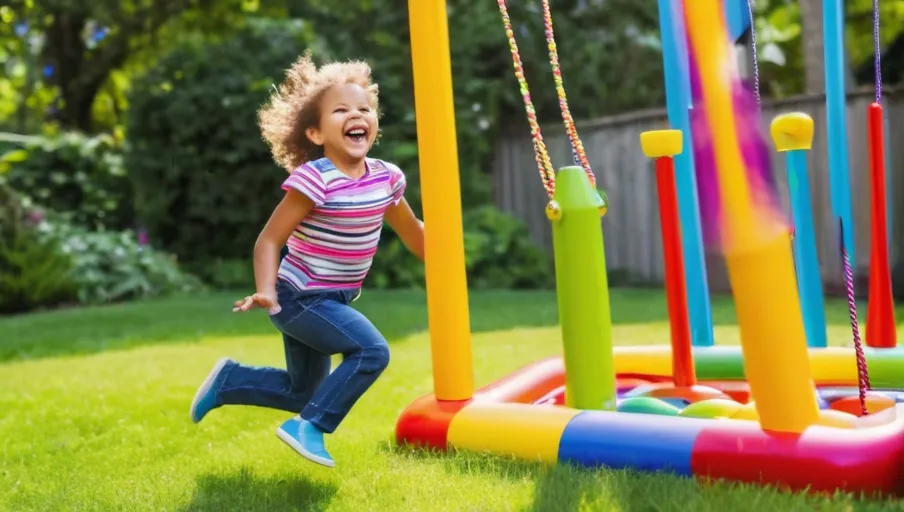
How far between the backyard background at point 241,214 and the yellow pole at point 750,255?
765mm

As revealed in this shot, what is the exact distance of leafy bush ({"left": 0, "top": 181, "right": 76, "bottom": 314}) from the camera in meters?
8.12

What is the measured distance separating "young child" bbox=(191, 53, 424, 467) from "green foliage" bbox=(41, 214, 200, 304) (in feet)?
19.1

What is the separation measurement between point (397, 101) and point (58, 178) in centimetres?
360

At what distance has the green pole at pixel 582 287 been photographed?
9.23 feet

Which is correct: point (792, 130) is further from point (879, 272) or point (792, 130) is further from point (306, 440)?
point (306, 440)

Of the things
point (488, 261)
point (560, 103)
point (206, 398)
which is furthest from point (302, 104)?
point (488, 261)

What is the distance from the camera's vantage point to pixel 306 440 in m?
2.73

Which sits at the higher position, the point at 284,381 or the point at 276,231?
the point at 276,231

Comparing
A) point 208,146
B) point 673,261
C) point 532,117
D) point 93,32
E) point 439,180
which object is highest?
point 93,32

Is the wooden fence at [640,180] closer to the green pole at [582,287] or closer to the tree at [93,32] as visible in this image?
the tree at [93,32]

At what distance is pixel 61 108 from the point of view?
45.2ft

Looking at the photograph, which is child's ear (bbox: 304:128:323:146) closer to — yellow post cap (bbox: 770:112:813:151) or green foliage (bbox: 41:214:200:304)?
yellow post cap (bbox: 770:112:813:151)

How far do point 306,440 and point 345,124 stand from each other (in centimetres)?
90

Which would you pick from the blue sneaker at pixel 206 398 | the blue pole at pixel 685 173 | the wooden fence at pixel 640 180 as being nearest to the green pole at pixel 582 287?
the blue pole at pixel 685 173
